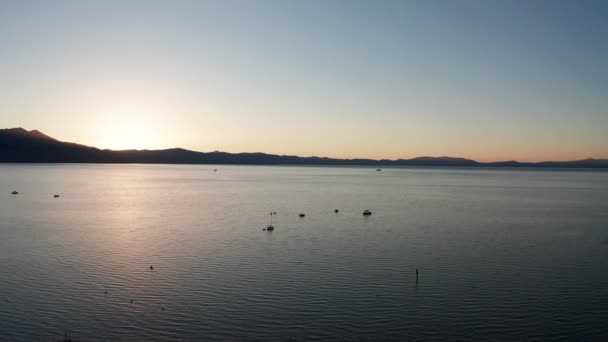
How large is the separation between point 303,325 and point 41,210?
289 ft

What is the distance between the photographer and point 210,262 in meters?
49.7

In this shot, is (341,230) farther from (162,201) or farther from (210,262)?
(162,201)

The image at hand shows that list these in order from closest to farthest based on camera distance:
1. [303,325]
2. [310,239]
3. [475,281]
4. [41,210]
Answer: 1. [303,325]
2. [475,281]
3. [310,239]
4. [41,210]

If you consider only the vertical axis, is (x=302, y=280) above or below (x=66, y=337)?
above

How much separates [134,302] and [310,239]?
3200cm

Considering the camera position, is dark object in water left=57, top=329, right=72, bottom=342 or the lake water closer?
dark object in water left=57, top=329, right=72, bottom=342

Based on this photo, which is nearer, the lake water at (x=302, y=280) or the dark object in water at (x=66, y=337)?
the dark object in water at (x=66, y=337)

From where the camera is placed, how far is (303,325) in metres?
31.7

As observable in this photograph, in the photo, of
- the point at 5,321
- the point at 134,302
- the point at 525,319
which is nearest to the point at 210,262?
the point at 134,302

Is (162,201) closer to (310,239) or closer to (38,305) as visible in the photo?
(310,239)

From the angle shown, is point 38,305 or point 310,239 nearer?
point 38,305

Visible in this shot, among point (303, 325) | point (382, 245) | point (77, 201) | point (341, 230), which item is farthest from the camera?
point (77, 201)

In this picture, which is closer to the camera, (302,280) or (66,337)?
(66,337)

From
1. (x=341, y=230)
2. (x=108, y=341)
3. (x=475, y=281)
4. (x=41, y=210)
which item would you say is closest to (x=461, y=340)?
(x=475, y=281)
